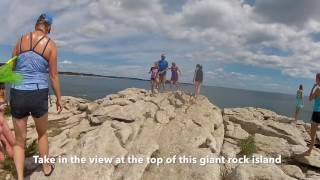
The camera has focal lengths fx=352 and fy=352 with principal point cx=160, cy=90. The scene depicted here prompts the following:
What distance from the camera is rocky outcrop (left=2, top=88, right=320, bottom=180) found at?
1038 centimetres

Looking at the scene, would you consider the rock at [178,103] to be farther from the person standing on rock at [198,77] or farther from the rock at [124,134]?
the rock at [124,134]

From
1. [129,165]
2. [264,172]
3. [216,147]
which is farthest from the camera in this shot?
[216,147]

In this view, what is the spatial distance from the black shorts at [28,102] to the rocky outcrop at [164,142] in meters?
2.43

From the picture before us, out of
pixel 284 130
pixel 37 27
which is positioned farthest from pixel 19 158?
pixel 284 130

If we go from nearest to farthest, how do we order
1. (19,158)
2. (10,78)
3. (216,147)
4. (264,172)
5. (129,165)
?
(10,78) → (19,158) → (264,172) → (129,165) → (216,147)

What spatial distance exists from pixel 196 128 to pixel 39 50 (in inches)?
307

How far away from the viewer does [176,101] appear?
61.6ft

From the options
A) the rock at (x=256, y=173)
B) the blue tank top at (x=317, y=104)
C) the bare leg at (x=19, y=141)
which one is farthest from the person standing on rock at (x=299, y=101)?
the bare leg at (x=19, y=141)

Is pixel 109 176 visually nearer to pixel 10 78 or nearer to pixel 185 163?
pixel 185 163

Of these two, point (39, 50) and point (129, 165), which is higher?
point (39, 50)

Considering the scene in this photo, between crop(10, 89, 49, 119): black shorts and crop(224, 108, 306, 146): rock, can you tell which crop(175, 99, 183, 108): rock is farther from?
crop(10, 89, 49, 119): black shorts

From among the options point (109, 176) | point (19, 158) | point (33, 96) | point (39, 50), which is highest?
point (39, 50)

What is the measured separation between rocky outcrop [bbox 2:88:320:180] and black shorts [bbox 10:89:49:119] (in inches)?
95.6

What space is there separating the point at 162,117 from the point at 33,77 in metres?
8.06
